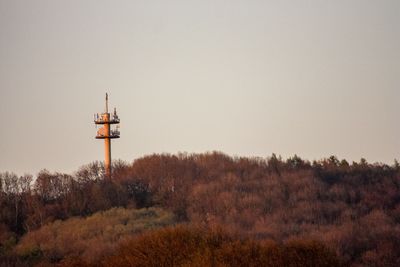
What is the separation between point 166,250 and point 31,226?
107 ft

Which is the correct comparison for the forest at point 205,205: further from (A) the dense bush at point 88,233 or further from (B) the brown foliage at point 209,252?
(B) the brown foliage at point 209,252

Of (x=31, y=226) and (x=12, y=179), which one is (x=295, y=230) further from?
(x=12, y=179)

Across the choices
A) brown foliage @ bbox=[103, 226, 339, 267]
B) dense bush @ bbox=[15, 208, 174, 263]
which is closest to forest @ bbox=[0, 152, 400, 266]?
dense bush @ bbox=[15, 208, 174, 263]

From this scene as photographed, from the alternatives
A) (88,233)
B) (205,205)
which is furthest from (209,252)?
(205,205)

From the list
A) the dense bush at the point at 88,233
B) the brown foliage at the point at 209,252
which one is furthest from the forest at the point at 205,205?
the brown foliage at the point at 209,252

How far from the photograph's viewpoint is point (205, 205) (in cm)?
7456

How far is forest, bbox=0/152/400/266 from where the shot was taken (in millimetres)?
56719

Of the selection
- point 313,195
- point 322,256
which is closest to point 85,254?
point 322,256

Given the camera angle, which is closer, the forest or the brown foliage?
the brown foliage

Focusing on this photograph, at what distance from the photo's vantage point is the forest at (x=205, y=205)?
5672 centimetres

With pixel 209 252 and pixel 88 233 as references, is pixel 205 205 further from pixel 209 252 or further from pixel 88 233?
pixel 209 252

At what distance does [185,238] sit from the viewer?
1496 inches

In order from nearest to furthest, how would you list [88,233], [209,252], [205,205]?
1. [209,252]
2. [88,233]
3. [205,205]

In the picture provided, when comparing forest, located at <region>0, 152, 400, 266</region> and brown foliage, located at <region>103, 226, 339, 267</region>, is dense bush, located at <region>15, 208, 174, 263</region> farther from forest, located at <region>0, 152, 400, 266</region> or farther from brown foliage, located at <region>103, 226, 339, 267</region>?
brown foliage, located at <region>103, 226, 339, 267</region>
